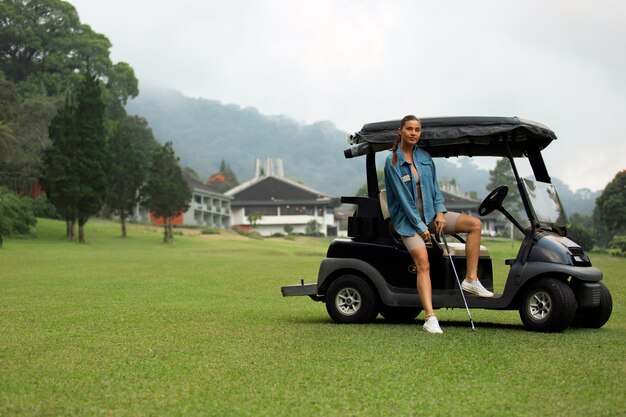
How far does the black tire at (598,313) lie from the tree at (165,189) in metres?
58.0

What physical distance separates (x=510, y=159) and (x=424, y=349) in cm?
317

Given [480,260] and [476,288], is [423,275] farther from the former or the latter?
[480,260]

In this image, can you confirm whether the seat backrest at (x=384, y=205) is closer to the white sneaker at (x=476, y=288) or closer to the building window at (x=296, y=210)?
the white sneaker at (x=476, y=288)

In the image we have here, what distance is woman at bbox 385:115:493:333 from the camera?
9.46 meters

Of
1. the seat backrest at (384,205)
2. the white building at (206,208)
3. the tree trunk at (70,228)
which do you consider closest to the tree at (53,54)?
the white building at (206,208)

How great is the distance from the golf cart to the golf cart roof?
12 mm

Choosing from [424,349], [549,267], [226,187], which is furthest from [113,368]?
[226,187]

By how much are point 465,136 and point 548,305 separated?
2068 mm

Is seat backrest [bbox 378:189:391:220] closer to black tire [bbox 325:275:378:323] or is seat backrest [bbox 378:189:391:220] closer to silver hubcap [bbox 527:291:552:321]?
black tire [bbox 325:275:378:323]

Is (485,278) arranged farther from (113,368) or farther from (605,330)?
(113,368)

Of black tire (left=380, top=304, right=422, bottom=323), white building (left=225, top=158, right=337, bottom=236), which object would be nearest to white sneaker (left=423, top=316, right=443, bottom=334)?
black tire (left=380, top=304, right=422, bottom=323)

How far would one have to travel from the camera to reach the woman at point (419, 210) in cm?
946

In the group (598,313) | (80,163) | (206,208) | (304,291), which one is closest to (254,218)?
(206,208)

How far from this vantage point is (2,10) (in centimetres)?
9538
